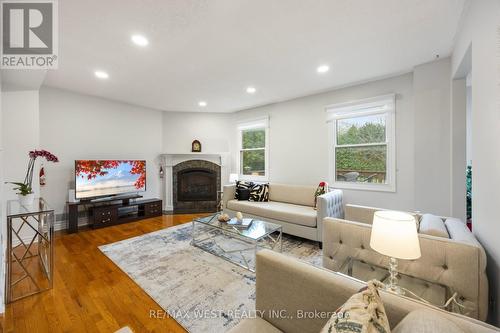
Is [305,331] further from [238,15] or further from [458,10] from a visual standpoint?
[458,10]

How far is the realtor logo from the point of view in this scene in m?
1.83

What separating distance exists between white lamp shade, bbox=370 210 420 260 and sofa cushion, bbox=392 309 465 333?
519mm

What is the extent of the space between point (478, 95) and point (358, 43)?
4.33 feet

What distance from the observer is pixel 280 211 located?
3.46 metres

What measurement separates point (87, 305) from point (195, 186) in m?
3.57

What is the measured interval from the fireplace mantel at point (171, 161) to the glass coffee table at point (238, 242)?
6.47ft

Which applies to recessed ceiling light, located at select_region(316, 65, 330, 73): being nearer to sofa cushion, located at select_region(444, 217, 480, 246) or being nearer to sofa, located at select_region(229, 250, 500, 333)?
sofa cushion, located at select_region(444, 217, 480, 246)

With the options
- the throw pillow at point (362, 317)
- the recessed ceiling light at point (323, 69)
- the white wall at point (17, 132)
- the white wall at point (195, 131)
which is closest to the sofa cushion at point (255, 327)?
the throw pillow at point (362, 317)

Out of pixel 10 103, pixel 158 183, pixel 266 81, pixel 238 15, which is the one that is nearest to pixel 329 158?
pixel 266 81

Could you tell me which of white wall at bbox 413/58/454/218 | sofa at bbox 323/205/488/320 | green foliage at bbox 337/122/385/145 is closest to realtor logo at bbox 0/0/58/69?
sofa at bbox 323/205/488/320

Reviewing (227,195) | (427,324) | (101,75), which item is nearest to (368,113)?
(227,195)

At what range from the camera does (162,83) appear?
355 centimetres

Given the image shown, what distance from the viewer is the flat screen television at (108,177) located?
3844 mm

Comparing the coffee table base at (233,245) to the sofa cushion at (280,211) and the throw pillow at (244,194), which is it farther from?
the throw pillow at (244,194)
